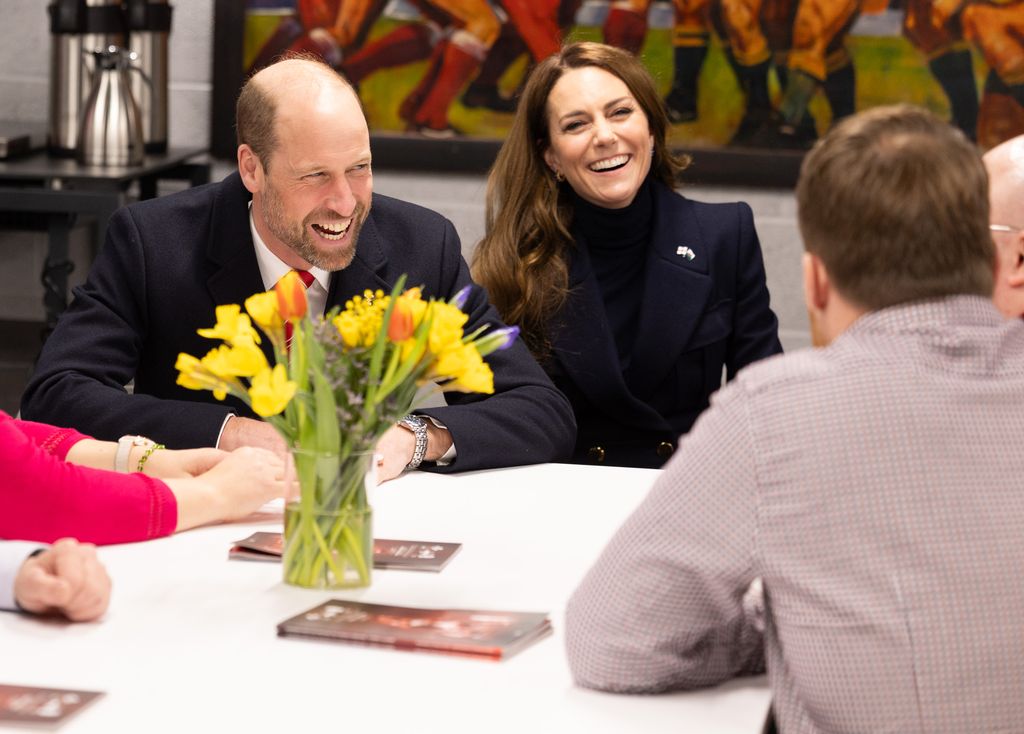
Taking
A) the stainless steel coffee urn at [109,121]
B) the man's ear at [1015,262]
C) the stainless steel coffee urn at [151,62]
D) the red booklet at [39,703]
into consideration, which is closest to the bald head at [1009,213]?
the man's ear at [1015,262]

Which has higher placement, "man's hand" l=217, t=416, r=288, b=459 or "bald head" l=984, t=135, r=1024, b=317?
"bald head" l=984, t=135, r=1024, b=317

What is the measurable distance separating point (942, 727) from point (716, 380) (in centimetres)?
187

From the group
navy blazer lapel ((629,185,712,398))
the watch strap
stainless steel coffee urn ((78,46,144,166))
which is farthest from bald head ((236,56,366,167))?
stainless steel coffee urn ((78,46,144,166))

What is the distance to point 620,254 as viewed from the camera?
312 cm

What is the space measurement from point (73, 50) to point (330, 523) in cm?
330

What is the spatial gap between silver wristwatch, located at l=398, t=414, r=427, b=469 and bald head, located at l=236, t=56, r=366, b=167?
55cm

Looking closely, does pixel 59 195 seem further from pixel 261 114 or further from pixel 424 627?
pixel 424 627

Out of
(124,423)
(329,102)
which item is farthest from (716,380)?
(124,423)

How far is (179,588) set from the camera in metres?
1.63

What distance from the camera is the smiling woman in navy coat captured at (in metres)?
3.02

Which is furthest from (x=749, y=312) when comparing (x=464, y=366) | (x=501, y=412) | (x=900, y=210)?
(x=900, y=210)

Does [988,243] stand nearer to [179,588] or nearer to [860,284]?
[860,284]

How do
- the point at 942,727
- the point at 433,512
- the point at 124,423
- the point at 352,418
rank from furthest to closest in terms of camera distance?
the point at 124,423, the point at 433,512, the point at 352,418, the point at 942,727

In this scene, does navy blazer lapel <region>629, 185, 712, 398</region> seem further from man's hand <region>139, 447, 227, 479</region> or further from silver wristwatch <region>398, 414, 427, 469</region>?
man's hand <region>139, 447, 227, 479</region>
